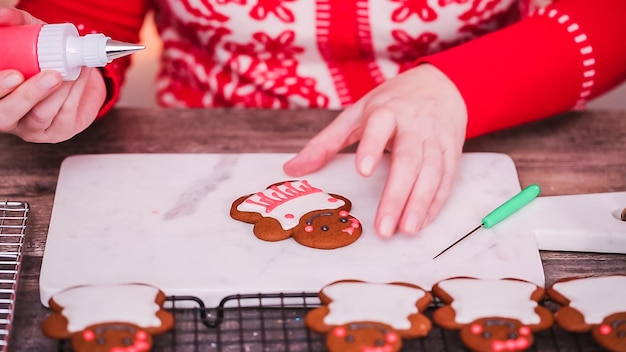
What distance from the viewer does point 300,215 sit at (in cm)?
84

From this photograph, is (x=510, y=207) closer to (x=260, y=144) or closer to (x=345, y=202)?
(x=345, y=202)

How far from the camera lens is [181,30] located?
120cm

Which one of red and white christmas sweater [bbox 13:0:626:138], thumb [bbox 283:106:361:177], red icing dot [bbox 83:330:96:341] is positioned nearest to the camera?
red icing dot [bbox 83:330:96:341]

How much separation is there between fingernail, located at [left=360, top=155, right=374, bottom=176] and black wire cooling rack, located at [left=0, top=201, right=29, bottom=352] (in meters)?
0.36

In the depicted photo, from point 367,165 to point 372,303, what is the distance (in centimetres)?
18

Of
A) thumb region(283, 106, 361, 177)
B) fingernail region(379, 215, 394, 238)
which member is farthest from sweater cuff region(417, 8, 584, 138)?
fingernail region(379, 215, 394, 238)

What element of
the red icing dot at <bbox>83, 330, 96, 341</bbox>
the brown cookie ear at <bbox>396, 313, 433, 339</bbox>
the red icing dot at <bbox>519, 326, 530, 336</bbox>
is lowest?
the red icing dot at <bbox>83, 330, 96, 341</bbox>

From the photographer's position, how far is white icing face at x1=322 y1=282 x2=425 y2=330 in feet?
2.21

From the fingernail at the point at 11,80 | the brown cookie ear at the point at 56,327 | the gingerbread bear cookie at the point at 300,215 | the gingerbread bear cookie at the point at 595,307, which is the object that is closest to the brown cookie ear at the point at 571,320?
the gingerbread bear cookie at the point at 595,307

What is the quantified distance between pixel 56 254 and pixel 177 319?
0.16m

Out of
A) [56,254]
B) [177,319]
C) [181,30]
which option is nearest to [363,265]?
[177,319]

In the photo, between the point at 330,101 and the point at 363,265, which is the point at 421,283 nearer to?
the point at 363,265

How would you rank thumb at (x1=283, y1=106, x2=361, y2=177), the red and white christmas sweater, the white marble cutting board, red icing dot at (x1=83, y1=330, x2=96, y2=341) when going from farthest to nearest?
the red and white christmas sweater < thumb at (x1=283, y1=106, x2=361, y2=177) < the white marble cutting board < red icing dot at (x1=83, y1=330, x2=96, y2=341)

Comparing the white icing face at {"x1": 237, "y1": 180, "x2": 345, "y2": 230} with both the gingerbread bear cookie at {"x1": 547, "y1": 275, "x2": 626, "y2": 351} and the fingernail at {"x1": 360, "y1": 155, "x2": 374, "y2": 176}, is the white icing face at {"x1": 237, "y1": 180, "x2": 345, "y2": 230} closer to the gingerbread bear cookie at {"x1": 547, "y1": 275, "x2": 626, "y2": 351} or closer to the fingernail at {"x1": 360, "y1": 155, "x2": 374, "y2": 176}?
the fingernail at {"x1": 360, "y1": 155, "x2": 374, "y2": 176}
